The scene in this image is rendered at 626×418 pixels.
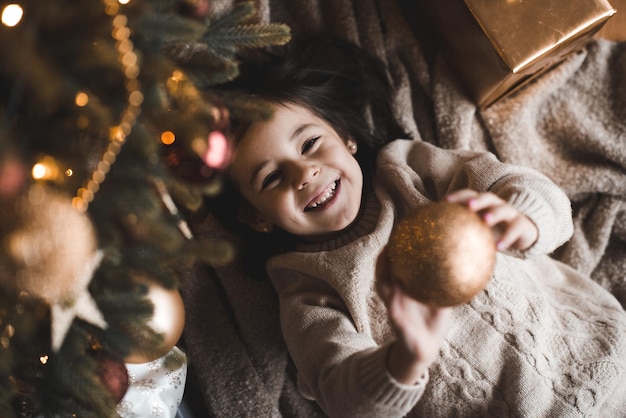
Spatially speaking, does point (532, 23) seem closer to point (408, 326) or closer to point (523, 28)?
point (523, 28)

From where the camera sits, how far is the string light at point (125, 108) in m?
0.61

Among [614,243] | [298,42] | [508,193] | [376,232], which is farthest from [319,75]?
[614,243]

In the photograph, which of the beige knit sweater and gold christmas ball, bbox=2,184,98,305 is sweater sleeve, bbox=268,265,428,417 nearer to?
the beige knit sweater

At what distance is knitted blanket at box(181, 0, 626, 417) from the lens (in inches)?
45.8

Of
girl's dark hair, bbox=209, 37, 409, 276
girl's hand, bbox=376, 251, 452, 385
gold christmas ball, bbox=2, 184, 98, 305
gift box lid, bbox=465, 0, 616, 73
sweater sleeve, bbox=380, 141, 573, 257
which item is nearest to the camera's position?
gold christmas ball, bbox=2, 184, 98, 305

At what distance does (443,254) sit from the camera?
62cm

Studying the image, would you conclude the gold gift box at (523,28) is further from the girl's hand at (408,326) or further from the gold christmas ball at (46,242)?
the gold christmas ball at (46,242)

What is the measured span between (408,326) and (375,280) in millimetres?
143

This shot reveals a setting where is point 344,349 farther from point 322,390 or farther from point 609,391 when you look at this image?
point 609,391

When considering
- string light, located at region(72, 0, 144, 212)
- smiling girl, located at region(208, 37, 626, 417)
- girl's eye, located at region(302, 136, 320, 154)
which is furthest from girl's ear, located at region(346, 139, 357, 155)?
string light, located at region(72, 0, 144, 212)

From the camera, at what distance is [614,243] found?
3.97ft

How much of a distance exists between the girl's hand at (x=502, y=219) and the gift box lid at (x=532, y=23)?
320 millimetres

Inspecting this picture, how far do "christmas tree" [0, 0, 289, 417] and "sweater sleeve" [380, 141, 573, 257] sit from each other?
43 cm

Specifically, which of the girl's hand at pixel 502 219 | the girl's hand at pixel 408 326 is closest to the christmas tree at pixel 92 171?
the girl's hand at pixel 408 326
